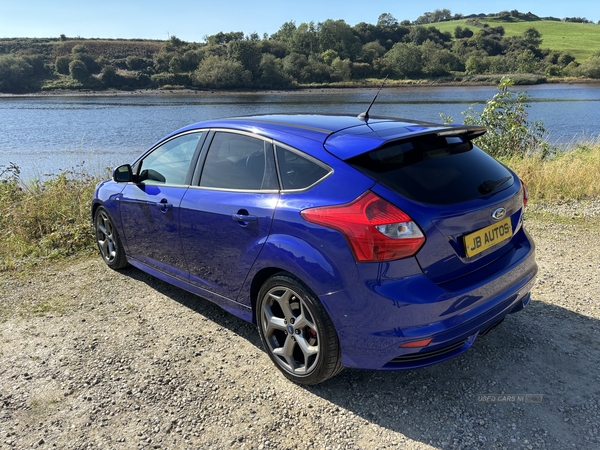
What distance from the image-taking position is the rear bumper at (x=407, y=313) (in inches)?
86.2

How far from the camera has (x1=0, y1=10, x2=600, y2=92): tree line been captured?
69750 mm

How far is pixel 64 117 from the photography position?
3522cm

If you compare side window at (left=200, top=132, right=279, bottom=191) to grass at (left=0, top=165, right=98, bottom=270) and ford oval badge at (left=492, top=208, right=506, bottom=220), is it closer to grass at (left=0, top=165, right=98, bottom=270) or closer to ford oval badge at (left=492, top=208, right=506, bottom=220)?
ford oval badge at (left=492, top=208, right=506, bottom=220)

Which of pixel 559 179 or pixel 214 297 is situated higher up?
pixel 559 179

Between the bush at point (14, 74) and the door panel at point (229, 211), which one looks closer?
the door panel at point (229, 211)

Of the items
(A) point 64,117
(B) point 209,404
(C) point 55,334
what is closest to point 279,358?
(B) point 209,404

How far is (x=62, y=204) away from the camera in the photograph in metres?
6.93

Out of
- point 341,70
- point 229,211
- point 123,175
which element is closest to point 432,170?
point 229,211

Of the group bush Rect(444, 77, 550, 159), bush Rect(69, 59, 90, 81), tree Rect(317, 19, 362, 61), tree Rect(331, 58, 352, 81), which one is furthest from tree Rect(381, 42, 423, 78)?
bush Rect(444, 77, 550, 159)

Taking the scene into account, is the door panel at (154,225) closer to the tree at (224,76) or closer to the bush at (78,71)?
the tree at (224,76)

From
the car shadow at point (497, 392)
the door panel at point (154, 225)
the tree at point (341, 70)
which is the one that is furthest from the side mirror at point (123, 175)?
the tree at point (341, 70)

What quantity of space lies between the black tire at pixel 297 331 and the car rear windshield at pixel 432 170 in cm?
78

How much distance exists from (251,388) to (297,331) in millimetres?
494

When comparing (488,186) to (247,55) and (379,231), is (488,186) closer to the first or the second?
(379,231)
